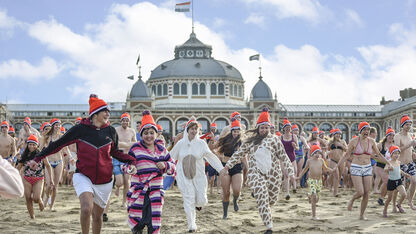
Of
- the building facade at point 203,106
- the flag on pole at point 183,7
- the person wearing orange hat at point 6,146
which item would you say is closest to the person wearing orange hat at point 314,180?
the person wearing orange hat at point 6,146

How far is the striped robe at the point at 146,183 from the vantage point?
7.76 metres

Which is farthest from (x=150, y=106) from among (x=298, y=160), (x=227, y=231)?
(x=227, y=231)

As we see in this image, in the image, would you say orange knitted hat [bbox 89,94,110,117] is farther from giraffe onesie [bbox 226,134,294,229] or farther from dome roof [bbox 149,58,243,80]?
dome roof [bbox 149,58,243,80]

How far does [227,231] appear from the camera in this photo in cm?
956

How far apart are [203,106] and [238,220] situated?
65317 mm

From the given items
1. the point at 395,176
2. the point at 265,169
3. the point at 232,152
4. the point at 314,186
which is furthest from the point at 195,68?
the point at 265,169

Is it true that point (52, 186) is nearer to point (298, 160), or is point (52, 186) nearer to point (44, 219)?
point (44, 219)

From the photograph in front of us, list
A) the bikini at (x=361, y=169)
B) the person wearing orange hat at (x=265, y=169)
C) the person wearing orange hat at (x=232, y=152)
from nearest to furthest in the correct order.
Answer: the person wearing orange hat at (x=265, y=169) < the bikini at (x=361, y=169) < the person wearing orange hat at (x=232, y=152)

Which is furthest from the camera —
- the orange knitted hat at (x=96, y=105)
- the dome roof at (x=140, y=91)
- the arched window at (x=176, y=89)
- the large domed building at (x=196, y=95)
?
the arched window at (x=176, y=89)

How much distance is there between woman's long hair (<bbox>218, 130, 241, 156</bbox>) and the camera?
Result: 39.9 ft

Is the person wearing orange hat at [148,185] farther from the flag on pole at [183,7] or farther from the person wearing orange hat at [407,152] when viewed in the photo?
the flag on pole at [183,7]

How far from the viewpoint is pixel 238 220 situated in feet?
36.0

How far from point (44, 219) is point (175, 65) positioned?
6928 cm

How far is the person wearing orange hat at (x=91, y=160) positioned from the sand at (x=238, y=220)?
2347 mm
